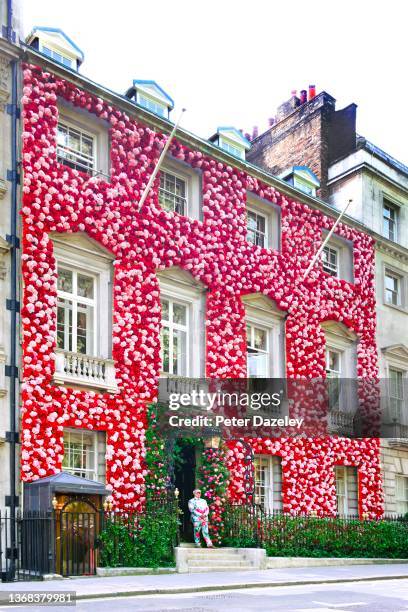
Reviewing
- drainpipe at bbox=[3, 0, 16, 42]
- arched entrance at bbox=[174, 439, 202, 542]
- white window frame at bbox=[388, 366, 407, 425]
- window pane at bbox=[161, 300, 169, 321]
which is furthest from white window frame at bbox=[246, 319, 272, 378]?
drainpipe at bbox=[3, 0, 16, 42]

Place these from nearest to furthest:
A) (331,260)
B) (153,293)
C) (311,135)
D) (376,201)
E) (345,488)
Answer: (153,293)
(345,488)
(331,260)
(376,201)
(311,135)

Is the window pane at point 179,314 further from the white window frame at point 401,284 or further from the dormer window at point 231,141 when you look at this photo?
the white window frame at point 401,284

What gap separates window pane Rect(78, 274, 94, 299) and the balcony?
177 centimetres

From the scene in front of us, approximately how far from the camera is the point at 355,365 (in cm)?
3136

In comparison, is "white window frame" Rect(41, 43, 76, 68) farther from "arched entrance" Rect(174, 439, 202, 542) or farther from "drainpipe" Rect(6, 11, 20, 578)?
"arched entrance" Rect(174, 439, 202, 542)

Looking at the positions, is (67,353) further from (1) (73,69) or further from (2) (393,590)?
(2) (393,590)

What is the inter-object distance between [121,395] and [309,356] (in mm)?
8608

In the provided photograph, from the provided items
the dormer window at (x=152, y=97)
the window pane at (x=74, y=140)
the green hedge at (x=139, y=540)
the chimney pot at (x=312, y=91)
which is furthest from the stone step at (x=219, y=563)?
the chimney pot at (x=312, y=91)

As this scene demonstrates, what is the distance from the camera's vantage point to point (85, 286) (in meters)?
22.8

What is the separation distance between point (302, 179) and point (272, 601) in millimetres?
19617

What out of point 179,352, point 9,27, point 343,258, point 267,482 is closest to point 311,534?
point 267,482

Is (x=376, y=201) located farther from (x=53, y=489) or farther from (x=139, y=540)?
(x=53, y=489)

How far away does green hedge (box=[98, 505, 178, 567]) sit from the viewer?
1906cm

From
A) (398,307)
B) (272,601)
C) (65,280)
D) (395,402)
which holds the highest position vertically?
(398,307)
